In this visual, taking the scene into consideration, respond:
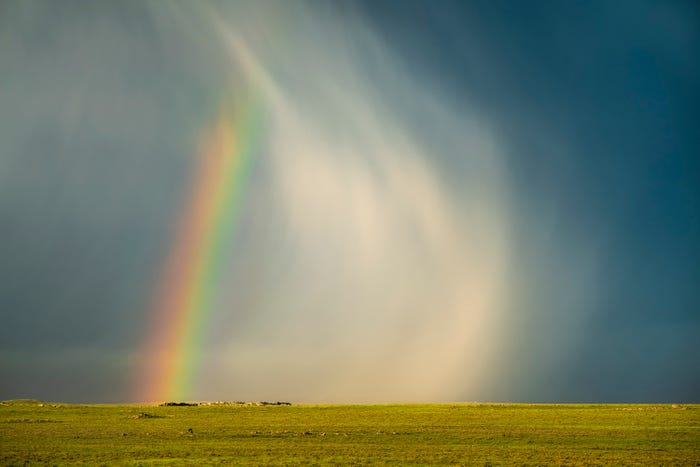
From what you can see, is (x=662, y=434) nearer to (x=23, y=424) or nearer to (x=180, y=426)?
(x=180, y=426)

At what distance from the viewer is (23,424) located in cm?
6944

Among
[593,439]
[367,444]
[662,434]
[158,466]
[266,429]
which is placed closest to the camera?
[158,466]

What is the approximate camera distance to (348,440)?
54000 millimetres

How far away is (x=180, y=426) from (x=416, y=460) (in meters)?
37.5

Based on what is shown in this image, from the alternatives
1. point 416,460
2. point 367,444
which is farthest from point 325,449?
point 416,460

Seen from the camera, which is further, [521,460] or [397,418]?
[397,418]

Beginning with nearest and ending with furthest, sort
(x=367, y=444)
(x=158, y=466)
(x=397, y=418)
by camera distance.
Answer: (x=158, y=466) → (x=367, y=444) → (x=397, y=418)

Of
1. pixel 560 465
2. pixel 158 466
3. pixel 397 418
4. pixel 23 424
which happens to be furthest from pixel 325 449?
pixel 23 424

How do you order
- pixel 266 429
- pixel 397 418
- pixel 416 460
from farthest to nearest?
pixel 397 418 < pixel 266 429 < pixel 416 460

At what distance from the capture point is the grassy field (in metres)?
42.2

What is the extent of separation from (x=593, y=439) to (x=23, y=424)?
6765 cm

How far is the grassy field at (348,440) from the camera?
42.2 m

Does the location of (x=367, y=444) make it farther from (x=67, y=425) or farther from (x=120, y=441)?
(x=67, y=425)

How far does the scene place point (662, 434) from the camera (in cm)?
5934
